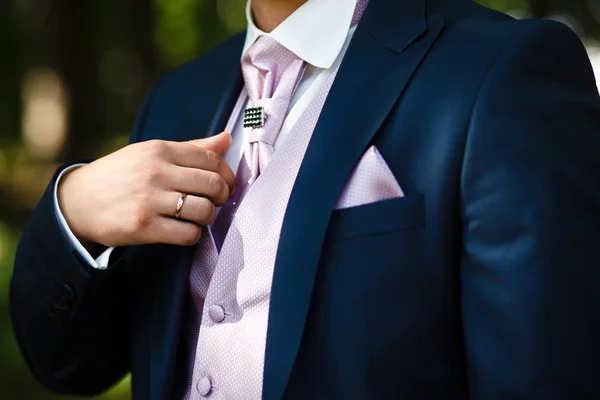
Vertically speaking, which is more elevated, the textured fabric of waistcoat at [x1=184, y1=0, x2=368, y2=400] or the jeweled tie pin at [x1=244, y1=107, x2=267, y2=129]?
the jeweled tie pin at [x1=244, y1=107, x2=267, y2=129]

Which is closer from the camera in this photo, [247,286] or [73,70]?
[247,286]

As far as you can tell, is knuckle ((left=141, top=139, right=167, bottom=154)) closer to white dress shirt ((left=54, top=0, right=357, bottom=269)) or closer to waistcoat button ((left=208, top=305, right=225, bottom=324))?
white dress shirt ((left=54, top=0, right=357, bottom=269))

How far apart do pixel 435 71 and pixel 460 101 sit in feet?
0.33

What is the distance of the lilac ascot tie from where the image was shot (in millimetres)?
1548

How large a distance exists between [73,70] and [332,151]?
5.66m

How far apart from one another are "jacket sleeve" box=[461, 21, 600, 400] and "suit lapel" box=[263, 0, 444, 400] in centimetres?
18

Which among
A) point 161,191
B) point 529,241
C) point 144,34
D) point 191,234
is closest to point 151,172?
point 161,191

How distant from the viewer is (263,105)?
1.59m

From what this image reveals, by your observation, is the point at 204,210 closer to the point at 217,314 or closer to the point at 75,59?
the point at 217,314

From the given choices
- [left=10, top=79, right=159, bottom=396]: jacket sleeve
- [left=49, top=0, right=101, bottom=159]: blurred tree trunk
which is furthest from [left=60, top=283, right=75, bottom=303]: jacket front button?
[left=49, top=0, right=101, bottom=159]: blurred tree trunk

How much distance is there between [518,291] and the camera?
122 cm

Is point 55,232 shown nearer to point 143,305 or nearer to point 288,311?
point 143,305

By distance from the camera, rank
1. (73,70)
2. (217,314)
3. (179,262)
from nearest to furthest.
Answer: (217,314) < (179,262) < (73,70)

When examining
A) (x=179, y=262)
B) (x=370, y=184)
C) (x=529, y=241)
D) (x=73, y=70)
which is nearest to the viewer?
(x=529, y=241)
